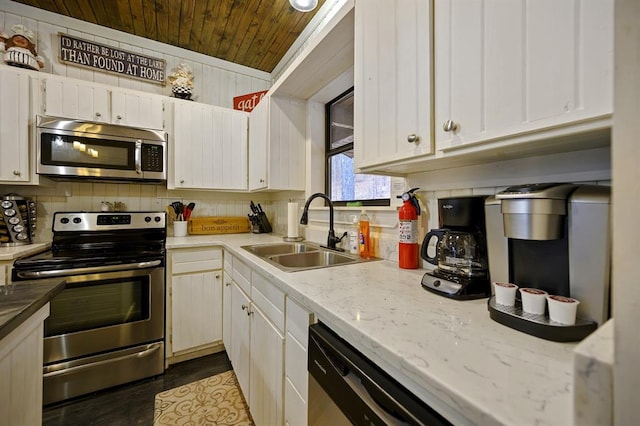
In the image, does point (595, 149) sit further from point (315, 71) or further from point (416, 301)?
point (315, 71)

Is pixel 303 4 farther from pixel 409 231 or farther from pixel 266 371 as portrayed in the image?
pixel 266 371

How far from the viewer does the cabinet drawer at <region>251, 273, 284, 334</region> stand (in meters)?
1.08

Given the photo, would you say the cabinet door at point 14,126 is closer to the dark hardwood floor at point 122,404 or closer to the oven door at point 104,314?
the oven door at point 104,314

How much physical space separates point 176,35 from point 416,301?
302cm

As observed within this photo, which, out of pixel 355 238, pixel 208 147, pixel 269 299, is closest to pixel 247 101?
pixel 208 147

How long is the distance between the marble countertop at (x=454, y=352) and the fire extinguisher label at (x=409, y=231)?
12.1 inches

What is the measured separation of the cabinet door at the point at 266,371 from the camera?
107 centimetres

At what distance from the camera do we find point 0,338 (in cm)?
57

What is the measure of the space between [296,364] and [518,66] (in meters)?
1.11

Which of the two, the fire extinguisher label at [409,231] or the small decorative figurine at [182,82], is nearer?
the fire extinguisher label at [409,231]

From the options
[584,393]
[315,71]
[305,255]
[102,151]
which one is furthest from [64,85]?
[584,393]

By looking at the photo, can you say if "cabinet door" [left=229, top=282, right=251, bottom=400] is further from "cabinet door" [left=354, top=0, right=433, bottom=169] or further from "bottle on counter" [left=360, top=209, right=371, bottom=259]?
"cabinet door" [left=354, top=0, right=433, bottom=169]

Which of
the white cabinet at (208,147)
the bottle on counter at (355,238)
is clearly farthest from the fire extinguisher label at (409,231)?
the white cabinet at (208,147)

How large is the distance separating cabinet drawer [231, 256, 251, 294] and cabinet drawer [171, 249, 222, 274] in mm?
361
